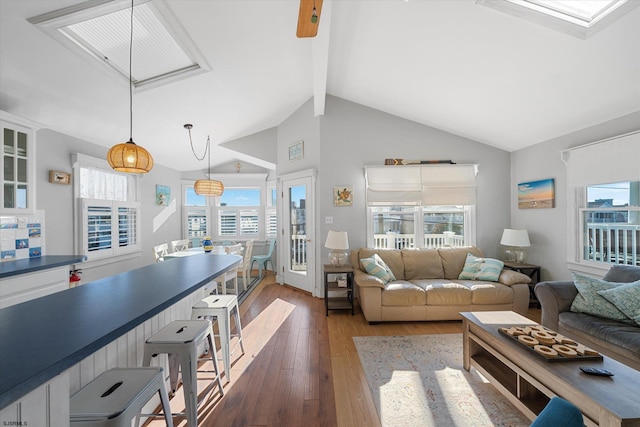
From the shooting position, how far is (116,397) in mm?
1047

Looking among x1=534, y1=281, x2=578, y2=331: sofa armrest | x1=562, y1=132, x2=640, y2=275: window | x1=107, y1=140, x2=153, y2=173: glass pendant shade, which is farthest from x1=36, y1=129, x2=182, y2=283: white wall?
x1=562, y1=132, x2=640, y2=275: window

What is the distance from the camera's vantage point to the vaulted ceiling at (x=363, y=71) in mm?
2215

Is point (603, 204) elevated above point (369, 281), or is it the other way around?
point (603, 204)

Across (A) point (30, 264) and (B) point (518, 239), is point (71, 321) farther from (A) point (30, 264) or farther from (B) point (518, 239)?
(B) point (518, 239)

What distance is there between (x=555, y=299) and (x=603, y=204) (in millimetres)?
1520

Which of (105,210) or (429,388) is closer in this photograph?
(429,388)

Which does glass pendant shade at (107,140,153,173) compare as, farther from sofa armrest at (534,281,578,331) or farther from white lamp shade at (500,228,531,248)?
white lamp shade at (500,228,531,248)

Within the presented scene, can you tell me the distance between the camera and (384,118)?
14.5 feet

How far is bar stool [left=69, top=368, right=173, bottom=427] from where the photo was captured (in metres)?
0.94

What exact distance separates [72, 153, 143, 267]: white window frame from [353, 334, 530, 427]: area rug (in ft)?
11.9

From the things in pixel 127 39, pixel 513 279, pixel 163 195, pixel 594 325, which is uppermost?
pixel 127 39

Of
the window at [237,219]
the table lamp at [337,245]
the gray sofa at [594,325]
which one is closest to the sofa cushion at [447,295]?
the gray sofa at [594,325]

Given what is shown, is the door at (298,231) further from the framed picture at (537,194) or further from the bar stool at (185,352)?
the framed picture at (537,194)

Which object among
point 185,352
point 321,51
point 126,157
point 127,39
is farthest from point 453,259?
point 127,39
